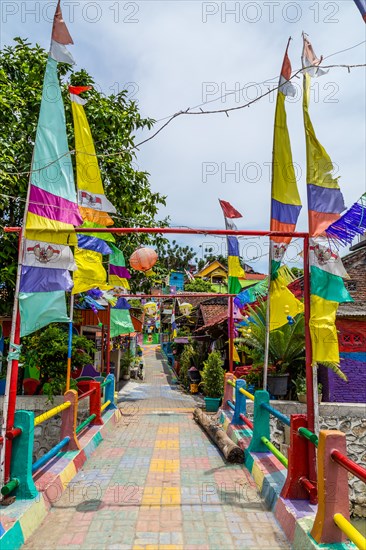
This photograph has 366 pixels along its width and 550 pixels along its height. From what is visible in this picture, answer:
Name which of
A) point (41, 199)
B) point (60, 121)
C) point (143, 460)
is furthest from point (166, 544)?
point (60, 121)

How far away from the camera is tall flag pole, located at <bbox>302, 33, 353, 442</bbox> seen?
190 inches

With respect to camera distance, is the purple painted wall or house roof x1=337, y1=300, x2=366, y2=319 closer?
house roof x1=337, y1=300, x2=366, y2=319

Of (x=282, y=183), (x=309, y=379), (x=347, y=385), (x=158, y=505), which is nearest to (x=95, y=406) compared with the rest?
(x=158, y=505)

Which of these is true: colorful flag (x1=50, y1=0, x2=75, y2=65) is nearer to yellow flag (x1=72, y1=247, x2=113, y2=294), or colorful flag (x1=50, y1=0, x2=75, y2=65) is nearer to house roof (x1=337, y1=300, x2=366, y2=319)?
yellow flag (x1=72, y1=247, x2=113, y2=294)

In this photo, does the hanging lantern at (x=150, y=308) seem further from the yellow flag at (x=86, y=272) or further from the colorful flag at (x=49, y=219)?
the colorful flag at (x=49, y=219)

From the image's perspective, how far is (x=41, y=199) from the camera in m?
4.86

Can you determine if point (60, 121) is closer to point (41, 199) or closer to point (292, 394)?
point (41, 199)

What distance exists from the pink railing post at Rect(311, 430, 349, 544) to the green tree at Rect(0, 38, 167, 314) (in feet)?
20.5

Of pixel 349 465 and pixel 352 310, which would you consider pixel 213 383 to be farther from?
pixel 349 465

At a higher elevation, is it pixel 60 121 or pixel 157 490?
pixel 60 121

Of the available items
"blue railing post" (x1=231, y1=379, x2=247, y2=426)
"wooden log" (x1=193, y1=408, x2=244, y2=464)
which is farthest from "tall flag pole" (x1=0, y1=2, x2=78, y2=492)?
"blue railing post" (x1=231, y1=379, x2=247, y2=426)

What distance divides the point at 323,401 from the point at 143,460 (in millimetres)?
6067

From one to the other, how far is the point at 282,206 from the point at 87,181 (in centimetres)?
366

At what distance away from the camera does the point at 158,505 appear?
16.4 feet
